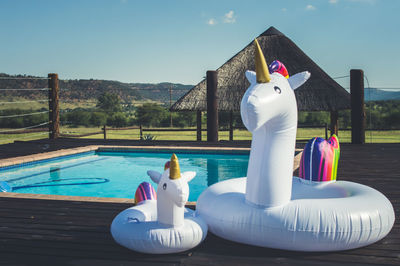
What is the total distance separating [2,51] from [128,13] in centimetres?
1594

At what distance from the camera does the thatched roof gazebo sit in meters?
10.3

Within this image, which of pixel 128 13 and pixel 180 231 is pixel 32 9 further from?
pixel 180 231

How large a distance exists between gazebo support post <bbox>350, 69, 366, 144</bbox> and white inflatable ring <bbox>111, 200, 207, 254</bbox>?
7503 mm

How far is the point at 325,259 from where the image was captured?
2.51 m

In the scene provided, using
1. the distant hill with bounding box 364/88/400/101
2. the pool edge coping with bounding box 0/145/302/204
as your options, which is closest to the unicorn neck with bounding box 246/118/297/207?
the pool edge coping with bounding box 0/145/302/204

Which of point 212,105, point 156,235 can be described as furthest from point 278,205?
point 212,105

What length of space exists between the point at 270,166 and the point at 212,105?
7.30m

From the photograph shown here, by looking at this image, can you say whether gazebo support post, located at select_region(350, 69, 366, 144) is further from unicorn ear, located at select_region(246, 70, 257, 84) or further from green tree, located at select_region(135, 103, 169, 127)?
green tree, located at select_region(135, 103, 169, 127)

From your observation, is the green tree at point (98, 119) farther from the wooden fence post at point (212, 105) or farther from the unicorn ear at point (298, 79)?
the unicorn ear at point (298, 79)

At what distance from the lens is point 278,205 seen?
2.76 m

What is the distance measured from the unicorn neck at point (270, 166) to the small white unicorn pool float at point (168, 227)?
489 millimetres

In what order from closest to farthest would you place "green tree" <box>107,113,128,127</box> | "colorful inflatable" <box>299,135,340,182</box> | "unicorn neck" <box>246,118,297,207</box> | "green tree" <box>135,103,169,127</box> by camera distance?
"unicorn neck" <box>246,118,297,207</box> → "colorful inflatable" <box>299,135,340,182</box> → "green tree" <box>107,113,128,127</box> → "green tree" <box>135,103,169,127</box>

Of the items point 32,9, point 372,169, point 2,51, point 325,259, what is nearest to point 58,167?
point 372,169

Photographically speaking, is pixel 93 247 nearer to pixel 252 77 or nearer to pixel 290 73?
pixel 252 77
